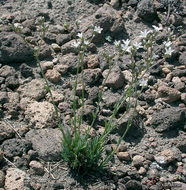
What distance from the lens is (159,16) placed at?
6.36 metres

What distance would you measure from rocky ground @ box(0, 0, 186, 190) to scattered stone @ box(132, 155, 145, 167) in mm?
12

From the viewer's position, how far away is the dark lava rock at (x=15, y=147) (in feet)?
13.8

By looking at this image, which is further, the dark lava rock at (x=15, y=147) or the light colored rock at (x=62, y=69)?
the light colored rock at (x=62, y=69)

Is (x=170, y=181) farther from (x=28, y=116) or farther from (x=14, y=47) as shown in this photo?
(x=14, y=47)

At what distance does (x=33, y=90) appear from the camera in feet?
16.5

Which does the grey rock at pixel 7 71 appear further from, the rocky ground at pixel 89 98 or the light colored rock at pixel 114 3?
the light colored rock at pixel 114 3

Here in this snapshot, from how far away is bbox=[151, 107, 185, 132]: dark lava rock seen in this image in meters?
4.75

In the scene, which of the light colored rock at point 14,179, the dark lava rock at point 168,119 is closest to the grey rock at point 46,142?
the light colored rock at point 14,179

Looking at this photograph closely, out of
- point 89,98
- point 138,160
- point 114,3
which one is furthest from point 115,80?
point 114,3

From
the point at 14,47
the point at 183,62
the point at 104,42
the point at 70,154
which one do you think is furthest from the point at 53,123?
the point at 183,62

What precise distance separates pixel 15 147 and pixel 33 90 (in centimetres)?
103

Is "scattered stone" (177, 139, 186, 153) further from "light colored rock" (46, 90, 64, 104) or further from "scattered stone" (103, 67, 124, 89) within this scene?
"light colored rock" (46, 90, 64, 104)

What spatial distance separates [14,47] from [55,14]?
1237mm

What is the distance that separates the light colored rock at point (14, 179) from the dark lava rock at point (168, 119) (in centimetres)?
185
